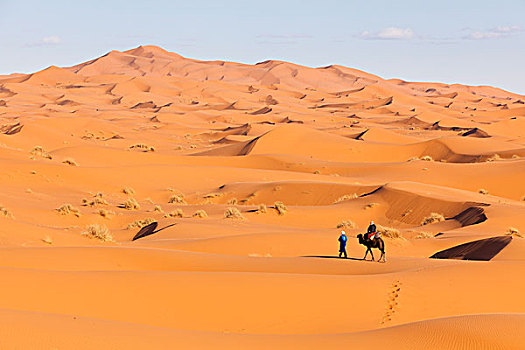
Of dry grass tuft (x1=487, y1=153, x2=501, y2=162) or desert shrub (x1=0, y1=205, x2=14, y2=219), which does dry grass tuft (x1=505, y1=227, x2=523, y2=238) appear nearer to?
desert shrub (x1=0, y1=205, x2=14, y2=219)

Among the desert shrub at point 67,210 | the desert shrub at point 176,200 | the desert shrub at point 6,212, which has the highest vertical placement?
the desert shrub at point 6,212

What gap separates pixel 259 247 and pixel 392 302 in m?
7.39

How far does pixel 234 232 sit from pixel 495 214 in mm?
9527

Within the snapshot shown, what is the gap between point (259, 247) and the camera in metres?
17.5

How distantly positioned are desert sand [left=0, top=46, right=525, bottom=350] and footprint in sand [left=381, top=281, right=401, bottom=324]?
1.4 inches

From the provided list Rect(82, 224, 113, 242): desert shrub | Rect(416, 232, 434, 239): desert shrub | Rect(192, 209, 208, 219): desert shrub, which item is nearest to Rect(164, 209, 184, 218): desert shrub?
Rect(192, 209, 208, 219): desert shrub

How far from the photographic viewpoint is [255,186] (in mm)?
33344

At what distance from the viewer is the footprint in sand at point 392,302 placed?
32.3ft

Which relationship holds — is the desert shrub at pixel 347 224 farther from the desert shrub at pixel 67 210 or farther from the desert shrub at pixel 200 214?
the desert shrub at pixel 67 210

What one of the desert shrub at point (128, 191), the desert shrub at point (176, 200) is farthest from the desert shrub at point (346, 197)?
the desert shrub at point (128, 191)

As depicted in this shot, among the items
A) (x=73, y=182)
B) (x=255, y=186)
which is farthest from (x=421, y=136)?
(x=73, y=182)

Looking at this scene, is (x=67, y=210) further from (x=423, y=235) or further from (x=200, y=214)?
(x=423, y=235)

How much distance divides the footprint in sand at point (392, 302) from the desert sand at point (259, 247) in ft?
0.11

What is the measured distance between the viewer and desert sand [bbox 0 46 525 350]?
8016mm
